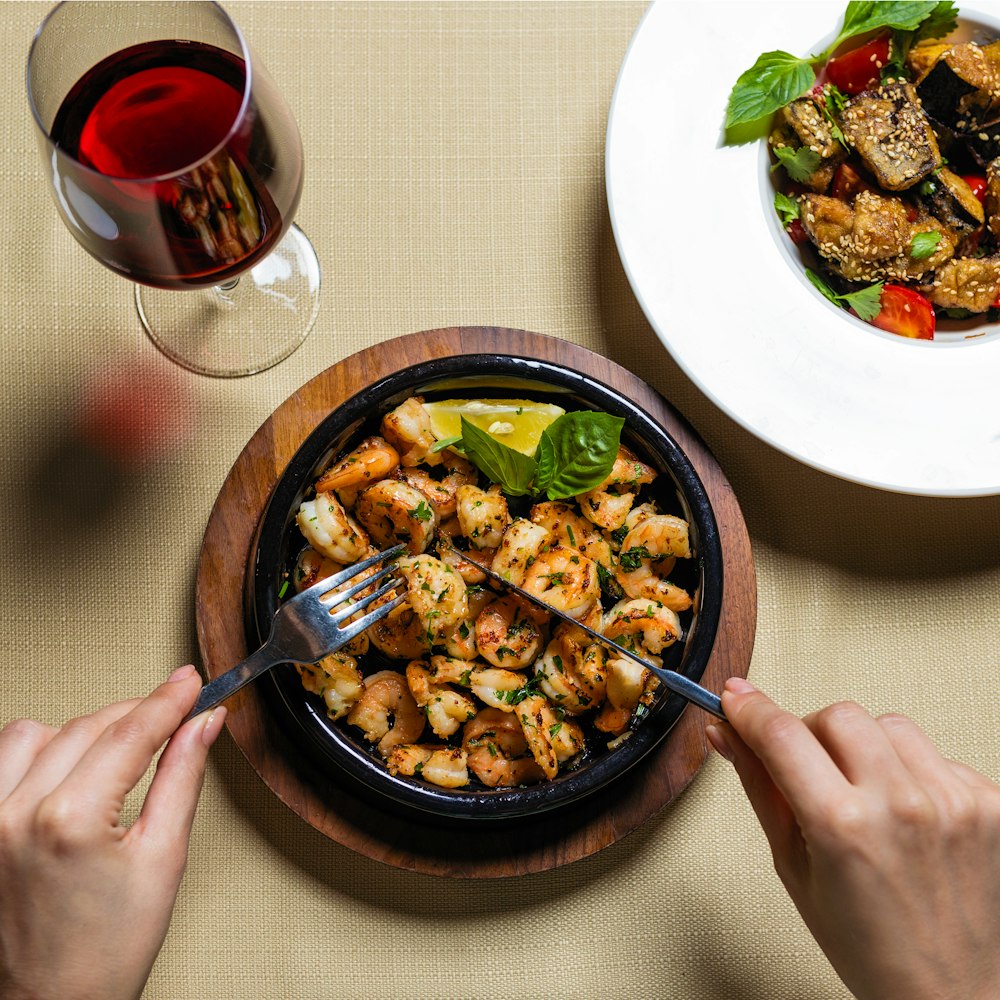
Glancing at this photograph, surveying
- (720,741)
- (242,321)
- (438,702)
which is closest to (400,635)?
(438,702)

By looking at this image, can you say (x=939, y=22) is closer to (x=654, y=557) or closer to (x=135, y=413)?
(x=654, y=557)

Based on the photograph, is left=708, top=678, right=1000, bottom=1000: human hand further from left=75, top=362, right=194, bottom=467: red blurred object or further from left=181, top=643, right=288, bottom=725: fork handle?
left=75, top=362, right=194, bottom=467: red blurred object

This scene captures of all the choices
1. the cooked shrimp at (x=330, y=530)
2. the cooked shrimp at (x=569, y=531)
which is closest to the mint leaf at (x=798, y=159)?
the cooked shrimp at (x=569, y=531)

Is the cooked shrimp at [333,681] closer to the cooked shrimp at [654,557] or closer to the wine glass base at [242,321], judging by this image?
the cooked shrimp at [654,557]

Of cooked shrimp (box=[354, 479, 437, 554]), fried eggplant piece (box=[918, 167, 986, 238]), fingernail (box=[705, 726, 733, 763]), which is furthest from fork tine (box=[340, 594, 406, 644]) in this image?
fried eggplant piece (box=[918, 167, 986, 238])

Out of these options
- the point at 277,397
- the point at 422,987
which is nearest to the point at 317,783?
the point at 422,987
